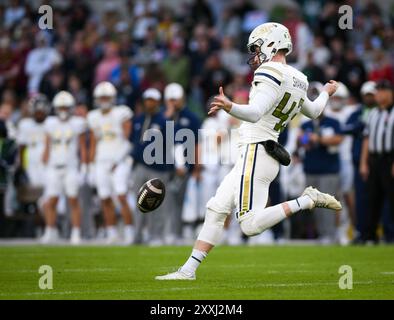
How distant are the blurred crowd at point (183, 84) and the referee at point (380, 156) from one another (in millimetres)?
→ 156

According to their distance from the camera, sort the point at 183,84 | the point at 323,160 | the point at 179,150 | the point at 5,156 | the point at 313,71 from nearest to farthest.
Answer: the point at 323,160 < the point at 179,150 < the point at 5,156 < the point at 313,71 < the point at 183,84

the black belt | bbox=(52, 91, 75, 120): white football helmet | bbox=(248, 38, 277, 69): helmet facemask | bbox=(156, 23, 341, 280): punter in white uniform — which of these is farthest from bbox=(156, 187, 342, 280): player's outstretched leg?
bbox=(52, 91, 75, 120): white football helmet

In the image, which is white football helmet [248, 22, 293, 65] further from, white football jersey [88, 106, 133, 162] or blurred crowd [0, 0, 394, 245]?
white football jersey [88, 106, 133, 162]

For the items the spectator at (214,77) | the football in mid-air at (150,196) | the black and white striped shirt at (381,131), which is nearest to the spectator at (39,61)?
the spectator at (214,77)

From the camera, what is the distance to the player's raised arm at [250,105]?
6953mm

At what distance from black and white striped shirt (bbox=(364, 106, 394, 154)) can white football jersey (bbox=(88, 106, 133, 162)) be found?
3189 mm

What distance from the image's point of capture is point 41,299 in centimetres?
657

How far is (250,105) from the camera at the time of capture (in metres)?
7.20

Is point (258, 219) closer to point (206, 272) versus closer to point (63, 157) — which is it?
point (206, 272)

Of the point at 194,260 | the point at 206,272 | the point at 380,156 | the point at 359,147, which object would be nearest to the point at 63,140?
the point at 359,147

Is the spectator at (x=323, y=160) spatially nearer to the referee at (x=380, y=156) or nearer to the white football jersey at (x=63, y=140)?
the referee at (x=380, y=156)

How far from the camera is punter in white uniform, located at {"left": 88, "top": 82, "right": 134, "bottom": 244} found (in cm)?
1382

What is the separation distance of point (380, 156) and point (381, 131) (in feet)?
1.03
